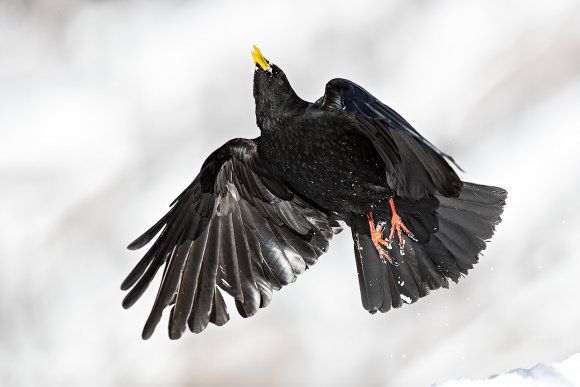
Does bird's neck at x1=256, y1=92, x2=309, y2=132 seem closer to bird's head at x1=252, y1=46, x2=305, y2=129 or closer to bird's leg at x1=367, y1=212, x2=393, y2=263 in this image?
bird's head at x1=252, y1=46, x2=305, y2=129

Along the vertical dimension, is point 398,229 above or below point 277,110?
below

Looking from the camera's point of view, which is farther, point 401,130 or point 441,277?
point 441,277

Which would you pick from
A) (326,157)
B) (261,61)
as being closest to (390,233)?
(326,157)

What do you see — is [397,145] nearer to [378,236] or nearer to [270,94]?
[270,94]

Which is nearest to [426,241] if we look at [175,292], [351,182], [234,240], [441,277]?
[441,277]

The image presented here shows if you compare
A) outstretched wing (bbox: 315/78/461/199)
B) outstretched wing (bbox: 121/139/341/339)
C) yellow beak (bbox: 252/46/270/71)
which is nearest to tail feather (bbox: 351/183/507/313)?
outstretched wing (bbox: 121/139/341/339)

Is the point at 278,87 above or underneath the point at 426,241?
above

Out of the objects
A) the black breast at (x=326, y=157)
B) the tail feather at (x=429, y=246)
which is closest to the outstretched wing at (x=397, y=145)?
the black breast at (x=326, y=157)

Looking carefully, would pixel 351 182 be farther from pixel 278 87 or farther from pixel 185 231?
pixel 185 231
